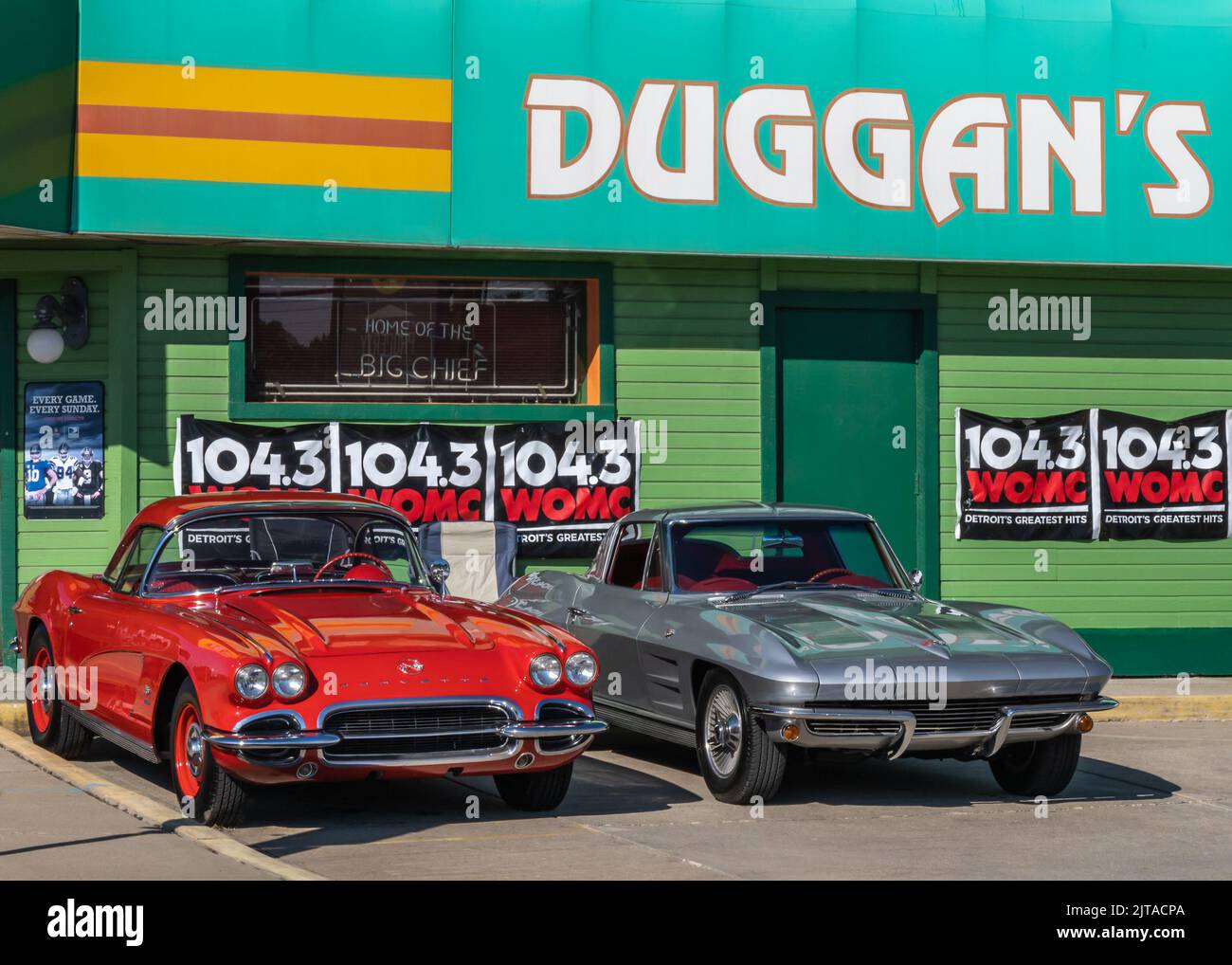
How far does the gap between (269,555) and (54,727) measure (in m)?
1.98

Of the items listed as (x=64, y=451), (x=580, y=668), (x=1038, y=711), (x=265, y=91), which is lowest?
(x=1038, y=711)

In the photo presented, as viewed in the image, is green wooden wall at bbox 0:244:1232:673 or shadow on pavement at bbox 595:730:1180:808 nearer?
shadow on pavement at bbox 595:730:1180:808

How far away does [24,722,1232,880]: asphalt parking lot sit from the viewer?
698 centimetres

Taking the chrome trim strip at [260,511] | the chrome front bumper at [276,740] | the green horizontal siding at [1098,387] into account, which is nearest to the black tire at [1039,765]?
the chrome trim strip at [260,511]

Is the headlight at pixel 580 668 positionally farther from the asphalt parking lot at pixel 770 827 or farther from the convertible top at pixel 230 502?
the convertible top at pixel 230 502

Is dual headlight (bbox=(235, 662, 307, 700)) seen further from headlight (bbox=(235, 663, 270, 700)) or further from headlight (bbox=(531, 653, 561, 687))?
headlight (bbox=(531, 653, 561, 687))

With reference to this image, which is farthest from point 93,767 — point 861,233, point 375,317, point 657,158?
point 861,233

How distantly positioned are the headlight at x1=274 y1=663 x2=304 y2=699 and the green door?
24.6ft

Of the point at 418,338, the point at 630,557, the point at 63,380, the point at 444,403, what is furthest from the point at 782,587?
the point at 63,380

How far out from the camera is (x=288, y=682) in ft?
24.0

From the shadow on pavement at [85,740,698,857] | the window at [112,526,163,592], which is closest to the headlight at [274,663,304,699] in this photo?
the shadow on pavement at [85,740,698,857]

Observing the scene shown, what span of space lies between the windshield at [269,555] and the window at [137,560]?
148 millimetres

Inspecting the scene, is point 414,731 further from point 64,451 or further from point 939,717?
point 64,451

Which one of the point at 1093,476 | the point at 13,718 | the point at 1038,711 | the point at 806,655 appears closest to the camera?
the point at 806,655
